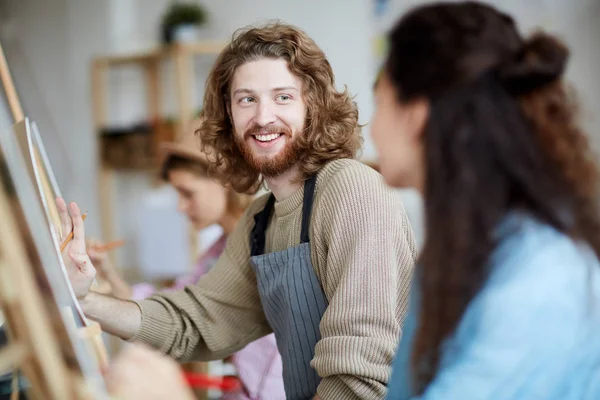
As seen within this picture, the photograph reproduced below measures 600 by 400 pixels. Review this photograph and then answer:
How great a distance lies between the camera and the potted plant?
3816 millimetres

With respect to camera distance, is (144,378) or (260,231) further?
(260,231)

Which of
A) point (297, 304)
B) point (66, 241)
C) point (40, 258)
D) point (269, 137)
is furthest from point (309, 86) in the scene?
point (40, 258)

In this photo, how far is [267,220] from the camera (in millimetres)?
1421

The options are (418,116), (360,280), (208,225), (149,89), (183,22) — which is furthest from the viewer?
(149,89)

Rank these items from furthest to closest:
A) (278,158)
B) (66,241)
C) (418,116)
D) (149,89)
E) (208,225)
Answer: (149,89) < (208,225) < (278,158) < (66,241) < (418,116)

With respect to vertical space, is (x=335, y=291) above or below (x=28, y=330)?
below

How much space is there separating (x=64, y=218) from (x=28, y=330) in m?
0.57

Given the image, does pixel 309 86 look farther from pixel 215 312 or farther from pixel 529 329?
pixel 529 329

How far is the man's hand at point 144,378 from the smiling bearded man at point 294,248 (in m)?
0.39

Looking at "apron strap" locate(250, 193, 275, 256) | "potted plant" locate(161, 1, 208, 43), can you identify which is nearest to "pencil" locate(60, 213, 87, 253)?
"apron strap" locate(250, 193, 275, 256)

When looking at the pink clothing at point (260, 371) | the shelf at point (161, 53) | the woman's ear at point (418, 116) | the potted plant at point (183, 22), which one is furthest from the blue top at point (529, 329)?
the potted plant at point (183, 22)

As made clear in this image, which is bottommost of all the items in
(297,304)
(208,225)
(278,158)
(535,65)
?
(208,225)

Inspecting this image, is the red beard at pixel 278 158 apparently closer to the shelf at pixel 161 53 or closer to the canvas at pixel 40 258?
the canvas at pixel 40 258

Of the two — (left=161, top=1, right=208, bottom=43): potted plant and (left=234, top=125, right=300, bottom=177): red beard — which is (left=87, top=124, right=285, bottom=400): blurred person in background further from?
(left=161, top=1, right=208, bottom=43): potted plant
